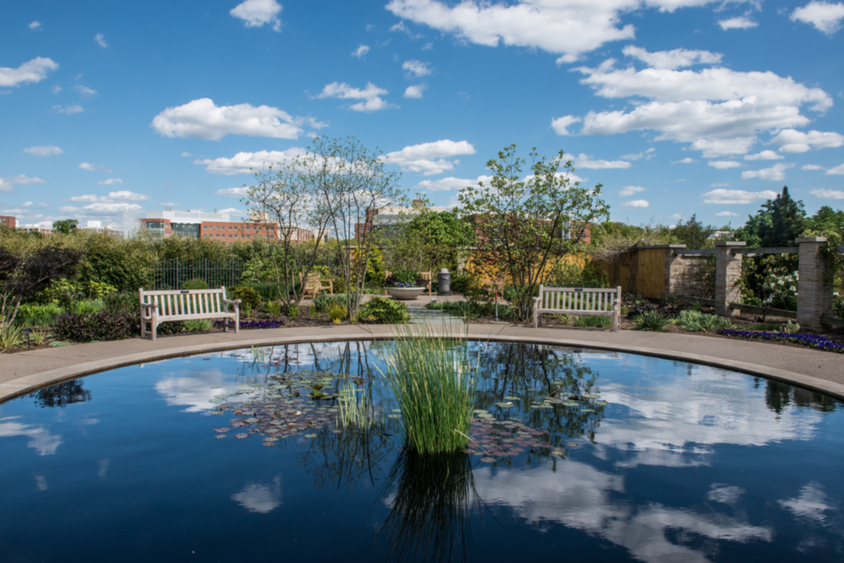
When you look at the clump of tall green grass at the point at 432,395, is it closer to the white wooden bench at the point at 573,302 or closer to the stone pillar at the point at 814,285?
the white wooden bench at the point at 573,302

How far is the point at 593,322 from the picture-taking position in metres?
9.37

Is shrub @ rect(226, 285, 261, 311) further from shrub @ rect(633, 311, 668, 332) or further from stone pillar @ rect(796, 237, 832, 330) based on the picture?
stone pillar @ rect(796, 237, 832, 330)

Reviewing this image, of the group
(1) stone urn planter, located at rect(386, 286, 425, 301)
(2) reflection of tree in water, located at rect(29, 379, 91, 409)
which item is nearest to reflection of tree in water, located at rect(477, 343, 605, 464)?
(2) reflection of tree in water, located at rect(29, 379, 91, 409)

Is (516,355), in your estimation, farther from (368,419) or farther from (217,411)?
(217,411)

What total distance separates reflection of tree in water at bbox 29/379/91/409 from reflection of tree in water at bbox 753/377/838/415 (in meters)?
6.22

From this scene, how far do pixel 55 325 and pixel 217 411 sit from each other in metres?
5.32

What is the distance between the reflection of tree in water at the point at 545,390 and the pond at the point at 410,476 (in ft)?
0.09

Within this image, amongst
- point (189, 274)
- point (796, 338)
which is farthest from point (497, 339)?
point (189, 274)

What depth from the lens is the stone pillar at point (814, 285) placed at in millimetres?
8539

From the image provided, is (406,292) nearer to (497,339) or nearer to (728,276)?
(497,339)

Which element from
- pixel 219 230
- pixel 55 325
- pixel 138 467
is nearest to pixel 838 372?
pixel 138 467

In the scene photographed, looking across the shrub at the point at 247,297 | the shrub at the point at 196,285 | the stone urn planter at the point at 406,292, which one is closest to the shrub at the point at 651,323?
the stone urn planter at the point at 406,292

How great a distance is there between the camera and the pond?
2490 mm

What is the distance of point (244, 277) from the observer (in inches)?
630
